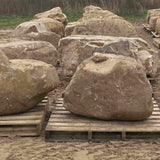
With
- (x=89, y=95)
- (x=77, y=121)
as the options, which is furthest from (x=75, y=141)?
(x=89, y=95)

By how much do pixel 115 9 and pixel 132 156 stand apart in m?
15.7

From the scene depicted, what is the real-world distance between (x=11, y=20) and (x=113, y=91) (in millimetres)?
13316

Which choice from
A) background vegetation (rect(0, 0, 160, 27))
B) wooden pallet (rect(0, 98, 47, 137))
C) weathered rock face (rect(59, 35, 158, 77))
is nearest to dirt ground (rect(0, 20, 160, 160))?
wooden pallet (rect(0, 98, 47, 137))

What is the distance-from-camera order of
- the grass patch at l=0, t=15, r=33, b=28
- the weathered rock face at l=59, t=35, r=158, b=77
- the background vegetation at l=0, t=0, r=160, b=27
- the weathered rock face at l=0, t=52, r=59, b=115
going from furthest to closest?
the background vegetation at l=0, t=0, r=160, b=27
the grass patch at l=0, t=15, r=33, b=28
the weathered rock face at l=59, t=35, r=158, b=77
the weathered rock face at l=0, t=52, r=59, b=115

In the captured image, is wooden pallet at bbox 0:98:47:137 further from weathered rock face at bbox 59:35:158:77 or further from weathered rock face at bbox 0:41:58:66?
weathered rock face at bbox 59:35:158:77

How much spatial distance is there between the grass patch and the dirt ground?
39.3 ft

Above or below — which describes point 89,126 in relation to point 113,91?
below

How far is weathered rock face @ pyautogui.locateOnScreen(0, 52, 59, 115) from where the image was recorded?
466cm

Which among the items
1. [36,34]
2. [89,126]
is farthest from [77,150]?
[36,34]

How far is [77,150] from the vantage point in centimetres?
417

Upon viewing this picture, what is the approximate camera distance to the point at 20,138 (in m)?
4.54

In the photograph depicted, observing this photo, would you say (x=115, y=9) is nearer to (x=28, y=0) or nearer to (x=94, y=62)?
(x=28, y=0)

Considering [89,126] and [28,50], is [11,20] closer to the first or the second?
[28,50]

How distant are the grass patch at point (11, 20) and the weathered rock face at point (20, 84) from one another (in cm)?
1134
